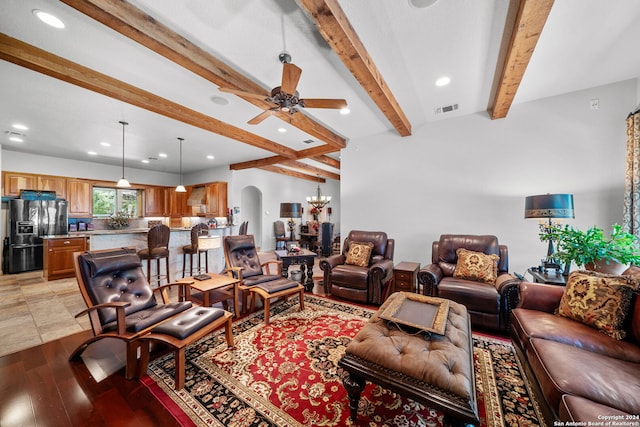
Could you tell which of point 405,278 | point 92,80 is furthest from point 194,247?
point 405,278

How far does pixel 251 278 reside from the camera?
10.6 ft

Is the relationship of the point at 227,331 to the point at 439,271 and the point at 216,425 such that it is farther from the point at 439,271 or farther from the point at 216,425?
the point at 439,271

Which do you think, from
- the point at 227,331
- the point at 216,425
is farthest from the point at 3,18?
the point at 216,425

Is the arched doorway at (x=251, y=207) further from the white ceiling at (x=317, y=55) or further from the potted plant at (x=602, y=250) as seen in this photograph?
the potted plant at (x=602, y=250)

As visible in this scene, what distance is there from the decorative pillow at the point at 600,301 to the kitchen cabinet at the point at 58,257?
7.55m

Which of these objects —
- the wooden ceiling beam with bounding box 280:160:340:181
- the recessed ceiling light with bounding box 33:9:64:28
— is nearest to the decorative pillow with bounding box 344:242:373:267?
the wooden ceiling beam with bounding box 280:160:340:181

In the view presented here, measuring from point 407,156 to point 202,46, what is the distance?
3.57 metres

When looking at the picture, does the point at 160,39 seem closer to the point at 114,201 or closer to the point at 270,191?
the point at 270,191

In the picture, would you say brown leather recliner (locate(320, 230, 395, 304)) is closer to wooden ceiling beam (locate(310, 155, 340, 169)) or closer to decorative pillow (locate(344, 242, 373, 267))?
decorative pillow (locate(344, 242, 373, 267))

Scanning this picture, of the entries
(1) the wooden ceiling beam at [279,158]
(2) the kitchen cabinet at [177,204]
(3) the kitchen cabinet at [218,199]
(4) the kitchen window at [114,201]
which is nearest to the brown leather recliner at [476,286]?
(1) the wooden ceiling beam at [279,158]

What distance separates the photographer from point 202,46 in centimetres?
220

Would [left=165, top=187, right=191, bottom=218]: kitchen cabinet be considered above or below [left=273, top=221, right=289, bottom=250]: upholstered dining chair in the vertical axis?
above

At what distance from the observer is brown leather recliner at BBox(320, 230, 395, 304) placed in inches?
129

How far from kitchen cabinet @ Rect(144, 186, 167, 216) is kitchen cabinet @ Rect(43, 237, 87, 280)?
3.09m
